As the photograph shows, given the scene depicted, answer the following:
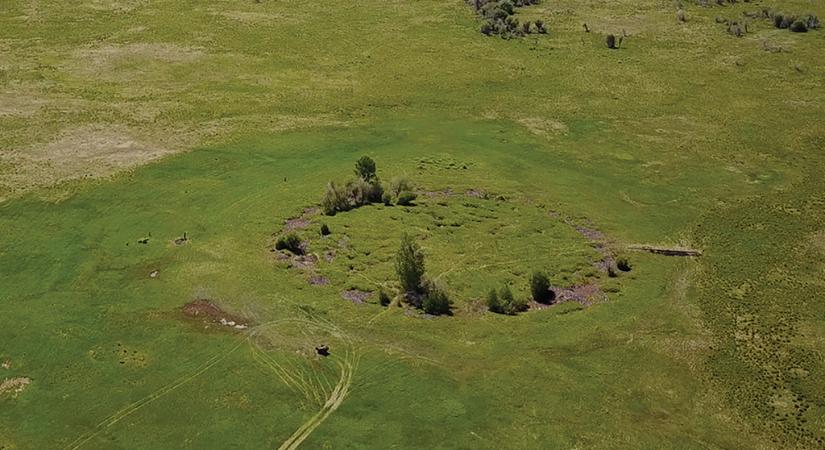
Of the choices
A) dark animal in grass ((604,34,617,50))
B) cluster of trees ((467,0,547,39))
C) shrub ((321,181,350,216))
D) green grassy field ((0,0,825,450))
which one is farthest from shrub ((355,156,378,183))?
dark animal in grass ((604,34,617,50))

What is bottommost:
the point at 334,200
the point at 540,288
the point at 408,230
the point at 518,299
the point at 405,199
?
the point at 518,299

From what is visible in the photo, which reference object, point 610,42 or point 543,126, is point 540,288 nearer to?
point 543,126

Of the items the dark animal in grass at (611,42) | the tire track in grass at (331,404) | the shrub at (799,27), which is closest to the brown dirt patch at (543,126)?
the dark animal in grass at (611,42)

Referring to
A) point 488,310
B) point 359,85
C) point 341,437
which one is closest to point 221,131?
point 359,85

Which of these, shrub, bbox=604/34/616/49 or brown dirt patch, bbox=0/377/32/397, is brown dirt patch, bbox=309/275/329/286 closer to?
brown dirt patch, bbox=0/377/32/397

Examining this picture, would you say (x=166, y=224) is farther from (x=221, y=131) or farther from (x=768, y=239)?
(x=768, y=239)

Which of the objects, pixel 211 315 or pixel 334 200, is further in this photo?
pixel 334 200

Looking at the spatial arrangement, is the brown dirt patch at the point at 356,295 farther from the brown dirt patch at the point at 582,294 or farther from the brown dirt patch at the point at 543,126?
the brown dirt patch at the point at 543,126

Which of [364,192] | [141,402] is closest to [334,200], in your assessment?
[364,192]
